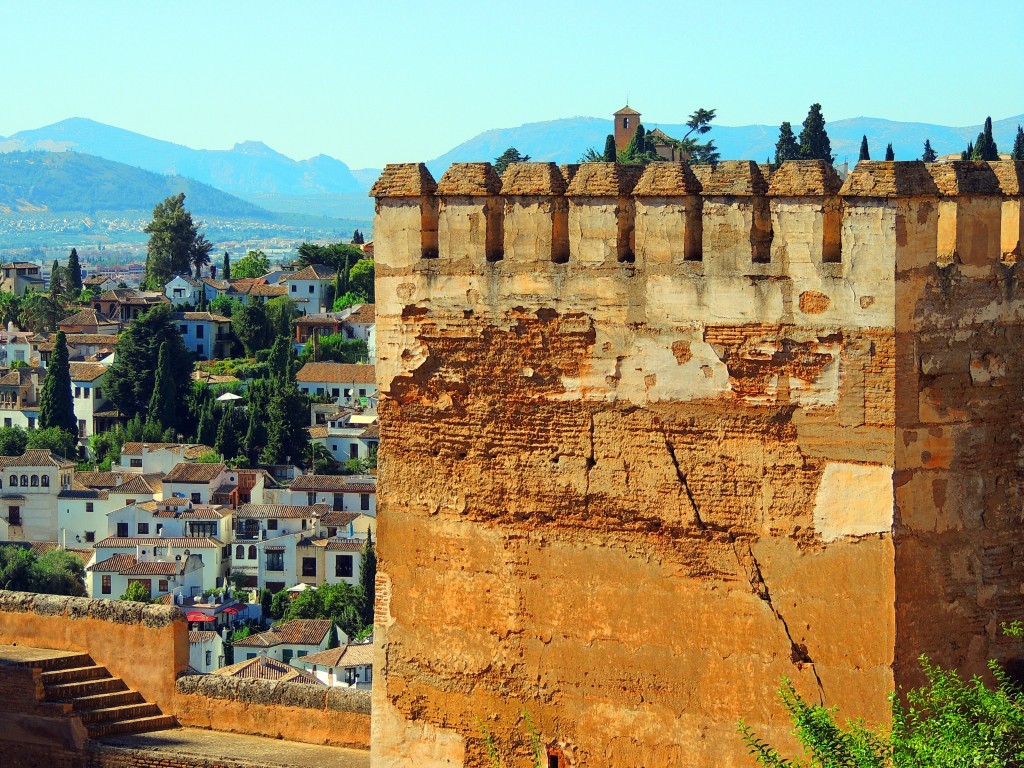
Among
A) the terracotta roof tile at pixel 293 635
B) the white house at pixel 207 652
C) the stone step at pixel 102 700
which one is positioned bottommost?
the white house at pixel 207 652

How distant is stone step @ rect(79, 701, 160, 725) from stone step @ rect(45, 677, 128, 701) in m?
0.14

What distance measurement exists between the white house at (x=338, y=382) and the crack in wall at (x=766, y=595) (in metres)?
77.2

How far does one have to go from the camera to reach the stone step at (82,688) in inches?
442

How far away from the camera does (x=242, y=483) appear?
73188 millimetres

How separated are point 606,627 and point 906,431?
1.51 m

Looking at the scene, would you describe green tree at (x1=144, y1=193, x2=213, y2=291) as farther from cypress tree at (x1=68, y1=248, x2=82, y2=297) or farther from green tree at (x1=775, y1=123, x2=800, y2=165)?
green tree at (x1=775, y1=123, x2=800, y2=165)

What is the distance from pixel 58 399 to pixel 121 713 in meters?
71.3

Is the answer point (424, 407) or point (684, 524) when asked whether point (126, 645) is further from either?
point (684, 524)

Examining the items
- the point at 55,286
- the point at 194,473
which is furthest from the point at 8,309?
the point at 194,473

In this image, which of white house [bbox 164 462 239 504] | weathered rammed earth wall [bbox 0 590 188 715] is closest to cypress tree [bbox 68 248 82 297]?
white house [bbox 164 462 239 504]

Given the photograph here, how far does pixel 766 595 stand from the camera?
709 centimetres

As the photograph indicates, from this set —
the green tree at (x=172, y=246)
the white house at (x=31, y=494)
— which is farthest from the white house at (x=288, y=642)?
the green tree at (x=172, y=246)

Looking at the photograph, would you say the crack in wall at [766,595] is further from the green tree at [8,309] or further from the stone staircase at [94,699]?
the green tree at [8,309]

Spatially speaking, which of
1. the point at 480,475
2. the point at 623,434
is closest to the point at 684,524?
the point at 623,434
